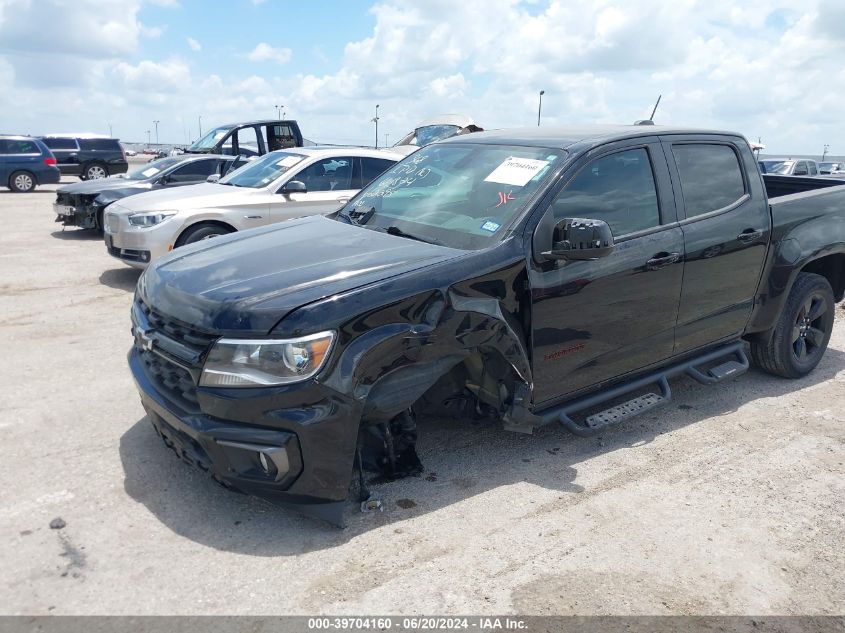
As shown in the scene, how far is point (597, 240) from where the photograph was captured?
11.2 feet

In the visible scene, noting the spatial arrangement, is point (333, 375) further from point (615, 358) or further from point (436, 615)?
point (615, 358)

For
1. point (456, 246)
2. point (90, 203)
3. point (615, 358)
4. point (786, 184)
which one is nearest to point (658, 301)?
point (615, 358)

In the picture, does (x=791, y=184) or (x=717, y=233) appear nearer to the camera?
(x=717, y=233)

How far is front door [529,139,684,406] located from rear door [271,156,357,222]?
4828 mm

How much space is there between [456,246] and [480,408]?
95 cm

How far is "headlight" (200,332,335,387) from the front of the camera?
2.92m

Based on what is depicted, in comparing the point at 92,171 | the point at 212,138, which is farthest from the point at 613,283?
the point at 92,171

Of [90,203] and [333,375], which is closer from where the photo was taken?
[333,375]

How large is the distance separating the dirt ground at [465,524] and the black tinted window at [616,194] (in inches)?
53.7

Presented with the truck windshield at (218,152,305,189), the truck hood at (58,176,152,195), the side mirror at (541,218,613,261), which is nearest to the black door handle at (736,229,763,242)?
the side mirror at (541,218,613,261)

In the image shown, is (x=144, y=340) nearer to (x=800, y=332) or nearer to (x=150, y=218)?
(x=800, y=332)

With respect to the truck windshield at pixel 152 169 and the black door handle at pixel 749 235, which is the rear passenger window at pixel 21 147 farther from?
the black door handle at pixel 749 235

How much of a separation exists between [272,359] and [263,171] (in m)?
6.35

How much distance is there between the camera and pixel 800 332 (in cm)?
530
